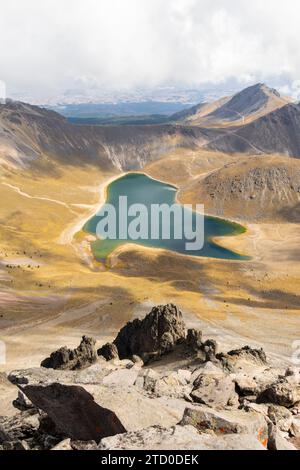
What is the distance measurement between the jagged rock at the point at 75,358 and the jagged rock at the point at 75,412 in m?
23.3

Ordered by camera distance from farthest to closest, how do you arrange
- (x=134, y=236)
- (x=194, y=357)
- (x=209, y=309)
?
(x=134, y=236), (x=209, y=309), (x=194, y=357)

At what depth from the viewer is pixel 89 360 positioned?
44.3 meters

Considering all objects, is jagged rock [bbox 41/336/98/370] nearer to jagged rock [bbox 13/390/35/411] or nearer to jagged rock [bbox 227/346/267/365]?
jagged rock [bbox 227/346/267/365]

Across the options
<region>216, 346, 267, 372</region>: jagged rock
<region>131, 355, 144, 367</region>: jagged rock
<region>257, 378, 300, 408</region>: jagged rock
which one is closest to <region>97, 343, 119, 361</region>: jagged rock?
<region>131, 355, 144, 367</region>: jagged rock

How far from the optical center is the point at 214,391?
25.5 m

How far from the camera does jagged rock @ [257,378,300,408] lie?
82.8ft

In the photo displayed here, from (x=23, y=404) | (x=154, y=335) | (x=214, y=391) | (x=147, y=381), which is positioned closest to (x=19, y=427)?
(x=23, y=404)

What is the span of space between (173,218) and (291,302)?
279 feet

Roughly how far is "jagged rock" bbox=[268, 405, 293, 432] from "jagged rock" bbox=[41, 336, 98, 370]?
78.0 ft

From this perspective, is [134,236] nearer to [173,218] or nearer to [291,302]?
[173,218]

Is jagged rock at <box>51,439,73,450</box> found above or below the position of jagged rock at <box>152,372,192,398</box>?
above

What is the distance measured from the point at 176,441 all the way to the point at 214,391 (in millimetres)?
10879

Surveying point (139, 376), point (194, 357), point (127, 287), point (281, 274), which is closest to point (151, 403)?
point (139, 376)

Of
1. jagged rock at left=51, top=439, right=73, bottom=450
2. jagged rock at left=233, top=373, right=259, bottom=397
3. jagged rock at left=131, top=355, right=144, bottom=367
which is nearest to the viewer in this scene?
jagged rock at left=51, top=439, right=73, bottom=450
